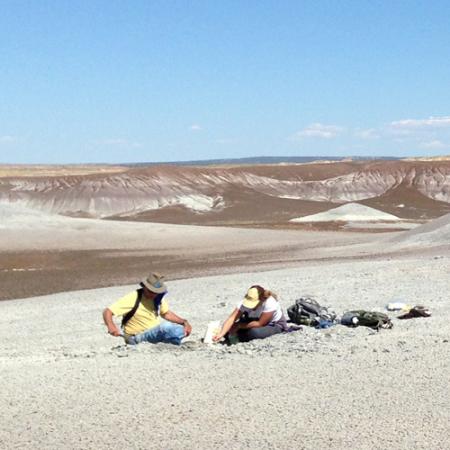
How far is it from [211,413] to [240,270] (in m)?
19.0

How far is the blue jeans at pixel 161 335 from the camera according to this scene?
32.4 ft

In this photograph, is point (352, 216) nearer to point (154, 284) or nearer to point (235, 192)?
point (235, 192)

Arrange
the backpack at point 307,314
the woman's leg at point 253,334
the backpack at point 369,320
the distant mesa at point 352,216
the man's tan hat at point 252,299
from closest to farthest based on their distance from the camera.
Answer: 1. the man's tan hat at point 252,299
2. the woman's leg at point 253,334
3. the backpack at point 369,320
4. the backpack at point 307,314
5. the distant mesa at point 352,216

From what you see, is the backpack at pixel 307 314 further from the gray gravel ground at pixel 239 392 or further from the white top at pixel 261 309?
the white top at pixel 261 309

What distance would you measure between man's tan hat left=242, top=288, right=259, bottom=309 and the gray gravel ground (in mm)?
471

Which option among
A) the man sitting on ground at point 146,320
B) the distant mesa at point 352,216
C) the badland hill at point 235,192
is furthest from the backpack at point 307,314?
the badland hill at point 235,192

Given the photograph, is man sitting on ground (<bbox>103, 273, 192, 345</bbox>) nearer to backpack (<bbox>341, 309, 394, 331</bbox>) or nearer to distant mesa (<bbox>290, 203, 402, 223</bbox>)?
backpack (<bbox>341, 309, 394, 331</bbox>)

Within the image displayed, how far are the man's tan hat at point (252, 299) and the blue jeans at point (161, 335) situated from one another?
0.86m

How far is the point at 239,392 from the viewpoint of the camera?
7.83 metres

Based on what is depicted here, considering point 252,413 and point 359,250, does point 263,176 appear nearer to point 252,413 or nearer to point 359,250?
point 359,250

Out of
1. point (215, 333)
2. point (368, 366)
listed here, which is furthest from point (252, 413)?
point (215, 333)

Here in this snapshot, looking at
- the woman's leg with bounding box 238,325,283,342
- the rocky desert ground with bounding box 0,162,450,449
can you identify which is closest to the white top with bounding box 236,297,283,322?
the woman's leg with bounding box 238,325,283,342

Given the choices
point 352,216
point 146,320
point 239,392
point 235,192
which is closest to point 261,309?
point 146,320

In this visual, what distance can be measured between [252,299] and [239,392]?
237cm
